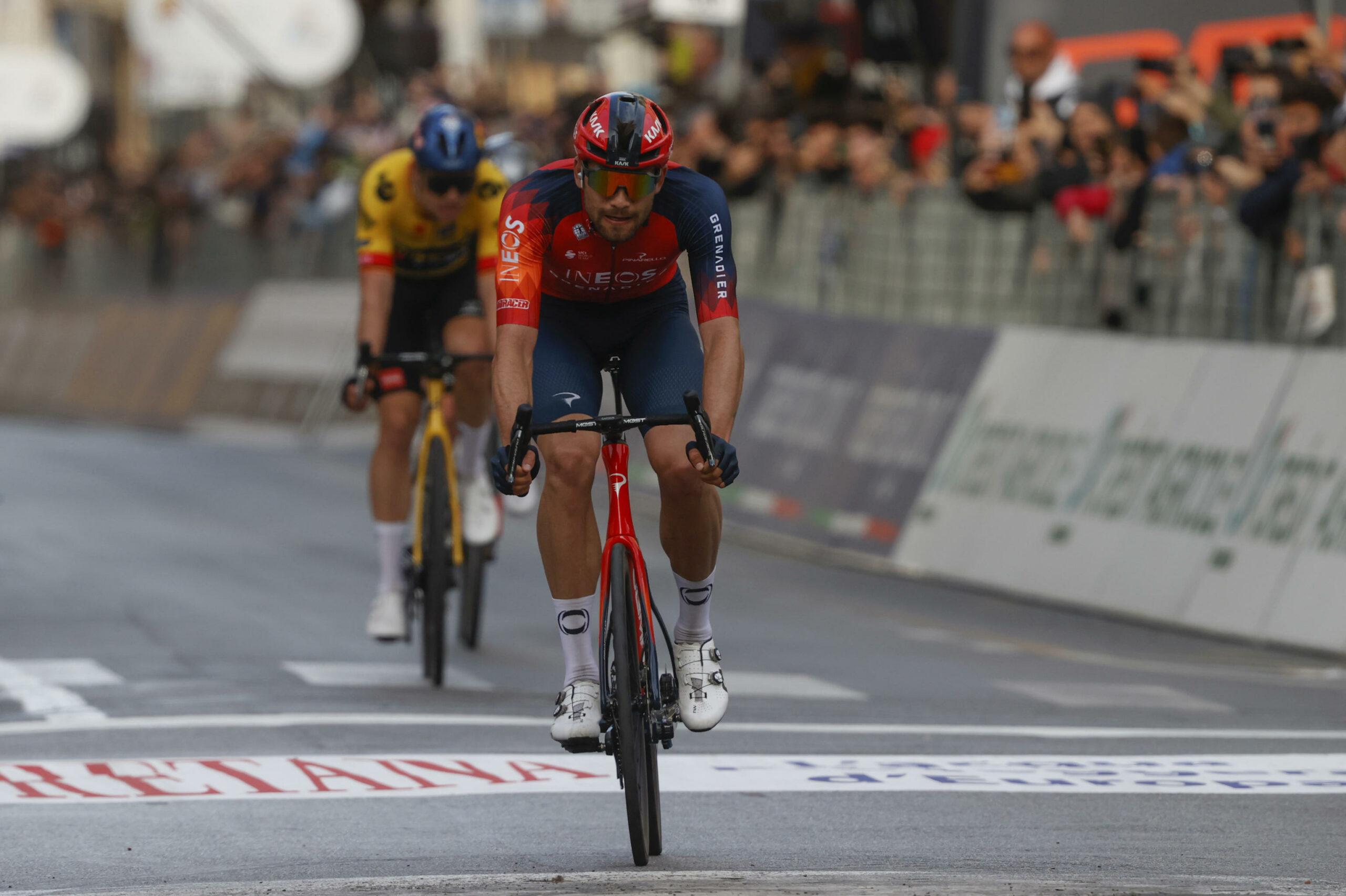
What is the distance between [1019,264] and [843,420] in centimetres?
185

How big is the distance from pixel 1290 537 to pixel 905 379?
172 inches

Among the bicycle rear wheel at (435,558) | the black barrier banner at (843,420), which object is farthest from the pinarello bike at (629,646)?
the black barrier banner at (843,420)

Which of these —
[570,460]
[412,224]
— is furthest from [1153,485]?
[570,460]

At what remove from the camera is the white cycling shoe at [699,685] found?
670 cm

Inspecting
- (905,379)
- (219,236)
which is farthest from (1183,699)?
(219,236)

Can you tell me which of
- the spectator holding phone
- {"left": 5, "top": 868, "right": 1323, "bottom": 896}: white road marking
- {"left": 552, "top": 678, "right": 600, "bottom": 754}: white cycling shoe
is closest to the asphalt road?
{"left": 5, "top": 868, "right": 1323, "bottom": 896}: white road marking

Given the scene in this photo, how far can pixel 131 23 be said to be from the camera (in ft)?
98.4

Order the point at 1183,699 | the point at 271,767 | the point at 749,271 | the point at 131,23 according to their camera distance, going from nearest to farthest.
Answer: the point at 271,767 < the point at 1183,699 < the point at 749,271 < the point at 131,23

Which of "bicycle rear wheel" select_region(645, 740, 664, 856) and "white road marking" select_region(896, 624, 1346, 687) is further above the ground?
"bicycle rear wheel" select_region(645, 740, 664, 856)

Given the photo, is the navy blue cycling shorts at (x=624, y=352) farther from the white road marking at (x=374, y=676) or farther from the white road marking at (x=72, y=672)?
the white road marking at (x=72, y=672)

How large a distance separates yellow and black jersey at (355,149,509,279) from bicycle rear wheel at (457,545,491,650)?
1319 mm

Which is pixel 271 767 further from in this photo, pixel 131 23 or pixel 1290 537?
pixel 131 23

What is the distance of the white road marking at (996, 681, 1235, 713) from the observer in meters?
9.96

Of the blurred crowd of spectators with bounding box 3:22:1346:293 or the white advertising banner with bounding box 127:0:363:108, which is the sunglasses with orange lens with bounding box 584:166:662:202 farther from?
the white advertising banner with bounding box 127:0:363:108
